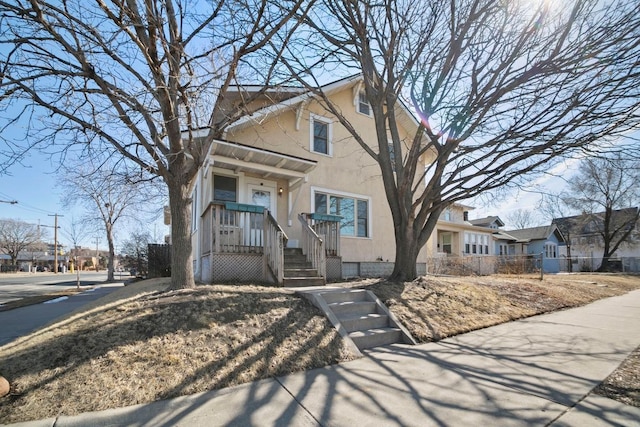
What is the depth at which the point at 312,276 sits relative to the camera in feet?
27.3

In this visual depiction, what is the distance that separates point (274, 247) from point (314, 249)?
46.3 inches

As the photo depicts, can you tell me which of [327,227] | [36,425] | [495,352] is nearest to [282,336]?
[36,425]

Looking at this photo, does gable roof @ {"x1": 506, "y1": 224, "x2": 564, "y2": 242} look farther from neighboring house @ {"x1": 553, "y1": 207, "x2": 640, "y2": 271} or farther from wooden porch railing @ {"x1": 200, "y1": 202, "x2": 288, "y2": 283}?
wooden porch railing @ {"x1": 200, "y1": 202, "x2": 288, "y2": 283}

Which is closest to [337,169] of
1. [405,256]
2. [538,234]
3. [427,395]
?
[405,256]

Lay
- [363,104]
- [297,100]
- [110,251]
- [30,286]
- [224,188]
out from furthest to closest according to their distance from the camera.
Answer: [110,251] → [30,286] → [363,104] → [297,100] → [224,188]

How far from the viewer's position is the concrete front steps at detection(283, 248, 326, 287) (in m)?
7.77

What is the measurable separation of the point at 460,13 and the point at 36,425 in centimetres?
924

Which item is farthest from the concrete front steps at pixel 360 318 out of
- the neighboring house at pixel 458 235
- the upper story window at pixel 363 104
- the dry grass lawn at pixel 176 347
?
the neighboring house at pixel 458 235

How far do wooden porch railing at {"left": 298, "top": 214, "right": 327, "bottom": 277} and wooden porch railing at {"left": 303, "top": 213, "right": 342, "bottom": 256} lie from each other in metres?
0.46

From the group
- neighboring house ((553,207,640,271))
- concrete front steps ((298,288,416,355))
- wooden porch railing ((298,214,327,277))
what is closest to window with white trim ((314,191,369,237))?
wooden porch railing ((298,214,327,277))

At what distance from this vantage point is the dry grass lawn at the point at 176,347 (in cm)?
319

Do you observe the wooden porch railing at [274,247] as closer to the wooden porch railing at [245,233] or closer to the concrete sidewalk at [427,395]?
the wooden porch railing at [245,233]

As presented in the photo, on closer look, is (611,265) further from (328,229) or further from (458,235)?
(328,229)

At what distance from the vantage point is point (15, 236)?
213 feet
